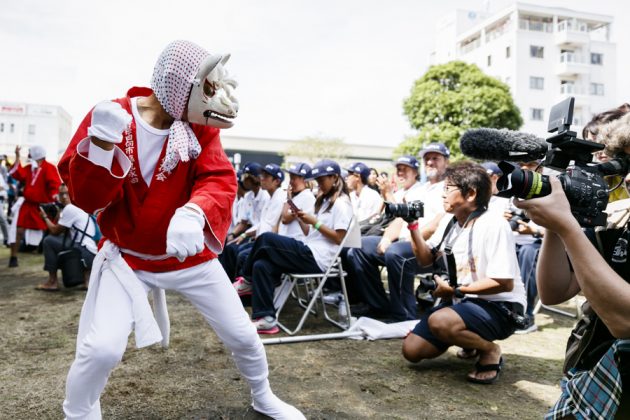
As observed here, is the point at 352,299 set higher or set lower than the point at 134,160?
lower

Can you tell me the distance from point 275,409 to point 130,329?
0.95 metres

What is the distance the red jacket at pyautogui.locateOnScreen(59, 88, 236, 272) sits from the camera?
217 centimetres

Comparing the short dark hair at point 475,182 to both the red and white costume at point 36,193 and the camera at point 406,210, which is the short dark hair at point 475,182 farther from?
the red and white costume at point 36,193

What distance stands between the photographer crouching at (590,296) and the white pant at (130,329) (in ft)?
4.76

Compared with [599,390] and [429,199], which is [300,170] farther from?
[599,390]

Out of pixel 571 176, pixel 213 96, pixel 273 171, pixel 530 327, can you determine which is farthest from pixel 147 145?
pixel 530 327

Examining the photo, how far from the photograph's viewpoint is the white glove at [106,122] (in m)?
1.97

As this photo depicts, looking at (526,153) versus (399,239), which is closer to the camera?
(526,153)

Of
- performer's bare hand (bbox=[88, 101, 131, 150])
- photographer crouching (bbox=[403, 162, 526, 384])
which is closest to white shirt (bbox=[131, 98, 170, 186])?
performer's bare hand (bbox=[88, 101, 131, 150])

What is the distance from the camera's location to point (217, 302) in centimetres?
244

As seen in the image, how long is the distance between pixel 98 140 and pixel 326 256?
292cm

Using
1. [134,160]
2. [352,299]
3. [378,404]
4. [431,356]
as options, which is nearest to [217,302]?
[134,160]

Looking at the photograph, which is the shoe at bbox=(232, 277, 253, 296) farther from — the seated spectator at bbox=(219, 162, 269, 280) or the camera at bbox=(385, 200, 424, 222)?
the camera at bbox=(385, 200, 424, 222)

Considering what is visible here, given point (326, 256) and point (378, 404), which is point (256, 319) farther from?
point (378, 404)
